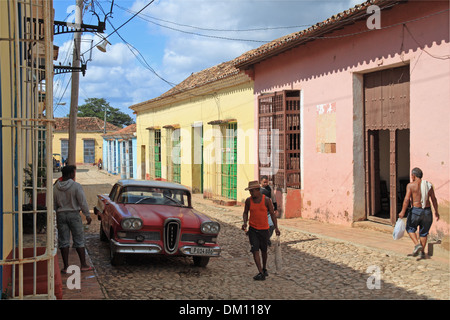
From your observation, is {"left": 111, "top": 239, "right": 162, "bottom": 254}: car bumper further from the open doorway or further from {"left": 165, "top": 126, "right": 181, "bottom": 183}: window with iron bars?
{"left": 165, "top": 126, "right": 181, "bottom": 183}: window with iron bars

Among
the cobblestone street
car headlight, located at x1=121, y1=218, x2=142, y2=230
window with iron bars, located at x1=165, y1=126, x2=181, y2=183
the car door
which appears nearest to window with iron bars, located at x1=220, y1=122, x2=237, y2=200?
window with iron bars, located at x1=165, y1=126, x2=181, y2=183

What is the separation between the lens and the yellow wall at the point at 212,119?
1452 cm

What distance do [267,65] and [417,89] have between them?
5.89 m

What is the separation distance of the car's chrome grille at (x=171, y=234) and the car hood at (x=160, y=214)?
88mm

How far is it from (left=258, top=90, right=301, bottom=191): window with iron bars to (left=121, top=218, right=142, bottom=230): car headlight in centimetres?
641

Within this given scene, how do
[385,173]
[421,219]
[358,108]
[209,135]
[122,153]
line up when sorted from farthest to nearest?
[122,153] < [209,135] < [385,173] < [358,108] < [421,219]

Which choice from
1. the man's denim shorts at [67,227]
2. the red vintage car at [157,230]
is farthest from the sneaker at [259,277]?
the man's denim shorts at [67,227]

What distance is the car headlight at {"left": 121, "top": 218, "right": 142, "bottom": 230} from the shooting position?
614 centimetres

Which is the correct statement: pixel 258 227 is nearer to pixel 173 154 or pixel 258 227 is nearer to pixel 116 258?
pixel 116 258

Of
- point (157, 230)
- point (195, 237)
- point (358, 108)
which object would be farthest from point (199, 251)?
point (358, 108)

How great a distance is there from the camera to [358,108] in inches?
393

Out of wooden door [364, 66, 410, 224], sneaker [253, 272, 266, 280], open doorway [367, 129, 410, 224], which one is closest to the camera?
sneaker [253, 272, 266, 280]

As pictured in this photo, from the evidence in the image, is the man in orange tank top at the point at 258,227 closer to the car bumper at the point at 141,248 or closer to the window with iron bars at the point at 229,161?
the car bumper at the point at 141,248

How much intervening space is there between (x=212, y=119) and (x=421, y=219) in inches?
446
